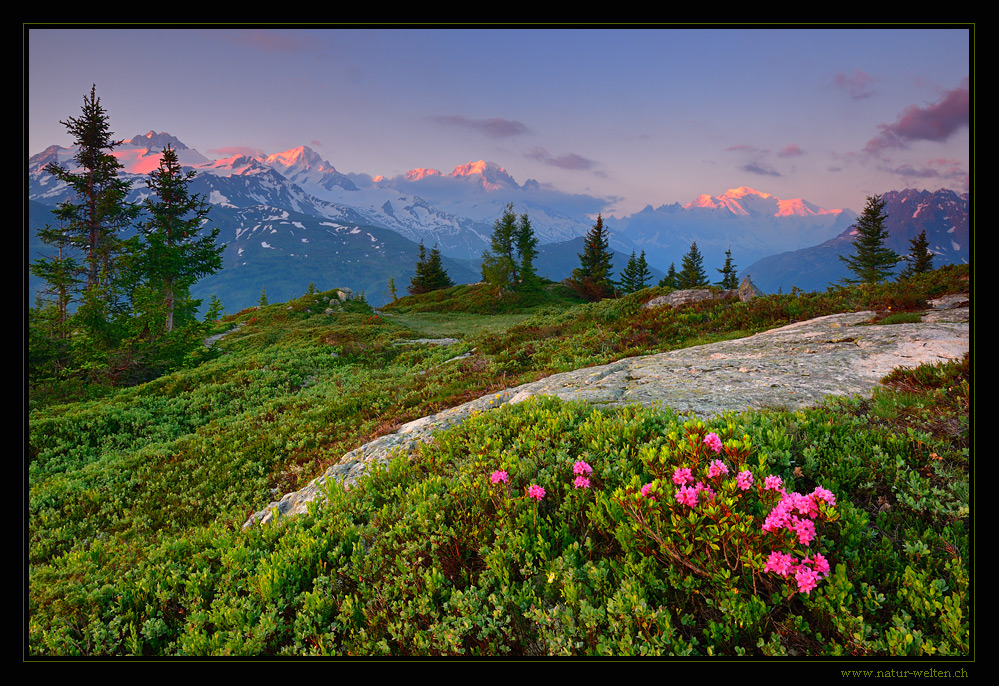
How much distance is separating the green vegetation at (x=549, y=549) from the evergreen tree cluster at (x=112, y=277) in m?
13.6

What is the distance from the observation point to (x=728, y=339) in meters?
11.0

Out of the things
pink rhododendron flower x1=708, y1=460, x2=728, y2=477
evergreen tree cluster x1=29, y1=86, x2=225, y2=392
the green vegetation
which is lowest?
the green vegetation

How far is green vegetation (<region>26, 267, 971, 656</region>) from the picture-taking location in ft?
8.32

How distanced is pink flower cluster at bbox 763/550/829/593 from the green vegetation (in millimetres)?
97

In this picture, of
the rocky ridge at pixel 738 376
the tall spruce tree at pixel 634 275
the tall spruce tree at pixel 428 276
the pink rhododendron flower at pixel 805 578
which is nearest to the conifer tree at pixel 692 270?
the tall spruce tree at pixel 634 275

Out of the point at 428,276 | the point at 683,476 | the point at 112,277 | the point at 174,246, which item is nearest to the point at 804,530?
the point at 683,476

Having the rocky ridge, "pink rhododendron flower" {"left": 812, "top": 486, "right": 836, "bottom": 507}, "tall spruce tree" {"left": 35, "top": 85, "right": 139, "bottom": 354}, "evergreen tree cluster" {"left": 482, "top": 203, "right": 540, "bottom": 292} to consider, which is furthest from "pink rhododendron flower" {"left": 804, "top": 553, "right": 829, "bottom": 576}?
"evergreen tree cluster" {"left": 482, "top": 203, "right": 540, "bottom": 292}

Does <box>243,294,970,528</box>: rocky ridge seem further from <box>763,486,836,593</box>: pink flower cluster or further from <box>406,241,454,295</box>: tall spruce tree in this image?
<box>406,241,454,295</box>: tall spruce tree
